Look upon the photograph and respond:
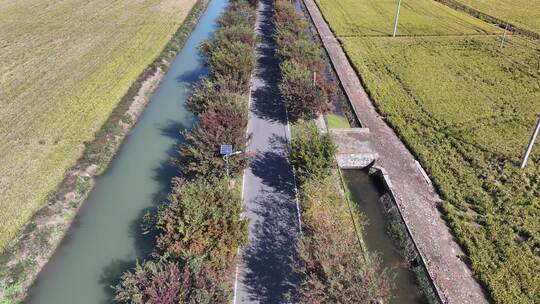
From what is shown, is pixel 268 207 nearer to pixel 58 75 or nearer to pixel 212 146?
pixel 212 146

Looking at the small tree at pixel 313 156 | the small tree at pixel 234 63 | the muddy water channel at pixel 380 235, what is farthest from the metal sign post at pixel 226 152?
the small tree at pixel 234 63

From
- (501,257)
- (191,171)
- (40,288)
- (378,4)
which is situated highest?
(378,4)

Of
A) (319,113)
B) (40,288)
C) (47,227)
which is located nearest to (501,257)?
(319,113)

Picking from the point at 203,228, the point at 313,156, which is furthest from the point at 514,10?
the point at 203,228

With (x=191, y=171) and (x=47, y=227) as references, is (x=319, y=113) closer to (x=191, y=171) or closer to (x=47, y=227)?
(x=191, y=171)

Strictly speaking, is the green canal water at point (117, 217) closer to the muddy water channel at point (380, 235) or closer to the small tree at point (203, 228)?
the small tree at point (203, 228)

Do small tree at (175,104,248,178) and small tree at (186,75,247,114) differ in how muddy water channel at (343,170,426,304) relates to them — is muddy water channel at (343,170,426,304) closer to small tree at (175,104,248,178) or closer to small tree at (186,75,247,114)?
small tree at (175,104,248,178)
